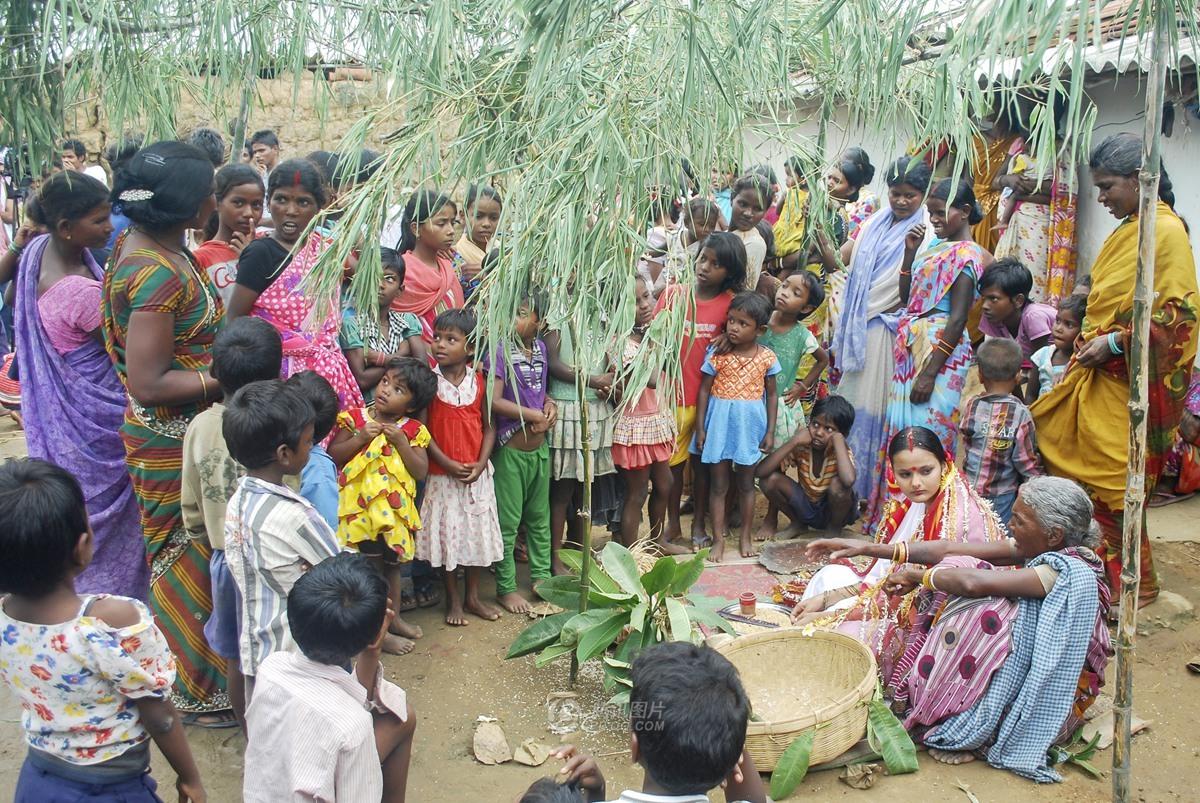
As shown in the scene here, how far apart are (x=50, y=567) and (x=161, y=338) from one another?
110cm

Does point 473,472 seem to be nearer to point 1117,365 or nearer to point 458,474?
point 458,474

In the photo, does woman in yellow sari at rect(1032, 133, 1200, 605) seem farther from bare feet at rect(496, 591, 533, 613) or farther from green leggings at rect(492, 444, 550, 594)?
bare feet at rect(496, 591, 533, 613)

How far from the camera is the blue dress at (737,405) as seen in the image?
4.98 m

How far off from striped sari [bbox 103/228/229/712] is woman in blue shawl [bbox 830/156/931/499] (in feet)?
10.9

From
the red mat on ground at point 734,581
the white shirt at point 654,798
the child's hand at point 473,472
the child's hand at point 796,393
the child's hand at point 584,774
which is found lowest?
the red mat on ground at point 734,581

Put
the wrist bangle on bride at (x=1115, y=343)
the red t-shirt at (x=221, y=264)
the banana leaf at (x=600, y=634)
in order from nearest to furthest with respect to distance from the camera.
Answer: the banana leaf at (x=600, y=634) → the red t-shirt at (x=221, y=264) → the wrist bangle on bride at (x=1115, y=343)

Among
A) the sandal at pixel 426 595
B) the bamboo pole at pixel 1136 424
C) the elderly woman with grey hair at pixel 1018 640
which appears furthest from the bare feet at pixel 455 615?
the bamboo pole at pixel 1136 424

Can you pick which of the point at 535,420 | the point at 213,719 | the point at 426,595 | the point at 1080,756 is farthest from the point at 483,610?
the point at 1080,756

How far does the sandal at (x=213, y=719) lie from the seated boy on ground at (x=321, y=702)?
1.19 m

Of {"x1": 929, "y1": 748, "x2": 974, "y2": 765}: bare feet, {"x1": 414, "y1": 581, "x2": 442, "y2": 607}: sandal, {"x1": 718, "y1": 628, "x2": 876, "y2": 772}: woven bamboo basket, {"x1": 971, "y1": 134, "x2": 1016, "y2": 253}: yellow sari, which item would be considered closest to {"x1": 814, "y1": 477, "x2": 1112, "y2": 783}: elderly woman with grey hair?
{"x1": 929, "y1": 748, "x2": 974, "y2": 765}: bare feet

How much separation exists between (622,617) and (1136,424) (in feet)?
5.91

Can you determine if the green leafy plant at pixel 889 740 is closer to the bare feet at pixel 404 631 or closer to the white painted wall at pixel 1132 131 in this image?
the bare feet at pixel 404 631

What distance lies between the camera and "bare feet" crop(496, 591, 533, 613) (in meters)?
4.44

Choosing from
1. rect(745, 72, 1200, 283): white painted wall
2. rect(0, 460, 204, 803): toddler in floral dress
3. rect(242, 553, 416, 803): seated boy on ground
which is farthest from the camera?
rect(745, 72, 1200, 283): white painted wall
